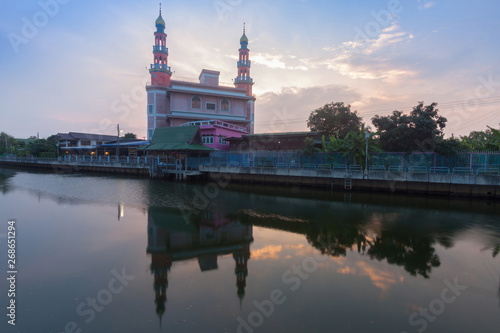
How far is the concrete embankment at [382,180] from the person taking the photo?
731 inches

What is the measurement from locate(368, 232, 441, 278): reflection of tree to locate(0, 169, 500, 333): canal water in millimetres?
64

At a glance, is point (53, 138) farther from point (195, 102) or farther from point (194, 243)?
point (194, 243)

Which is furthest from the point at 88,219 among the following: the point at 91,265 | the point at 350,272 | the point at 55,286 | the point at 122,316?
the point at 350,272

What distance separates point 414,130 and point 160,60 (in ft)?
141

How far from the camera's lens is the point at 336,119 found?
3516 centimetres

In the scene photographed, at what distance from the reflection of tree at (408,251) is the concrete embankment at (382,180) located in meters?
10.6

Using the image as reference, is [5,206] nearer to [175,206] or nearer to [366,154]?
[175,206]

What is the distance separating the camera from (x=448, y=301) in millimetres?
5961

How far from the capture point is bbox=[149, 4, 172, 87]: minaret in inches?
1818

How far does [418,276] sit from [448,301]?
1.25m

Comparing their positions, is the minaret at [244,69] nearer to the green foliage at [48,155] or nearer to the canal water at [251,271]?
the canal water at [251,271]

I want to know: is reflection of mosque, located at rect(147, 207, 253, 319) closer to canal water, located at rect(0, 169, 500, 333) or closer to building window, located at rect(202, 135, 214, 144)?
canal water, located at rect(0, 169, 500, 333)
